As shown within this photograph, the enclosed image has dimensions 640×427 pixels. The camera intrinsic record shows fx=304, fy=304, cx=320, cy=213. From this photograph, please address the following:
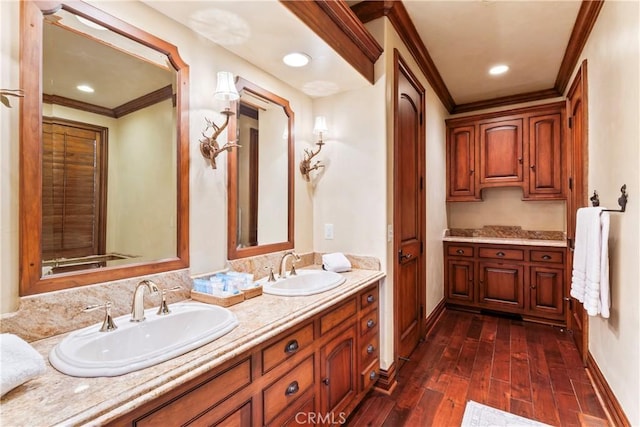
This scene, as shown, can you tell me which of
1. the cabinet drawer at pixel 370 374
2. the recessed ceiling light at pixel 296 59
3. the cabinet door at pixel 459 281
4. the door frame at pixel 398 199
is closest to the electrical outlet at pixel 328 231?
the door frame at pixel 398 199

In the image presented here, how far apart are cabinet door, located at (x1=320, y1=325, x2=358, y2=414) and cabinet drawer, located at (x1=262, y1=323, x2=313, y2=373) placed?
0.57 ft

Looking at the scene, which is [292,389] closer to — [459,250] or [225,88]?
[225,88]

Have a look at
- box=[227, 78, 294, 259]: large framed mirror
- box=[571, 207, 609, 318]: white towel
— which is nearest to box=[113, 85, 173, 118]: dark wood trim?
box=[227, 78, 294, 259]: large framed mirror

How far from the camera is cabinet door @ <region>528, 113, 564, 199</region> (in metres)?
3.48

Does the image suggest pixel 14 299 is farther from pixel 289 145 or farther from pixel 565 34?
pixel 565 34

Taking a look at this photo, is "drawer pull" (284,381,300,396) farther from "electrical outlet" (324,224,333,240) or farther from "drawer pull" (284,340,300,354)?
"electrical outlet" (324,224,333,240)

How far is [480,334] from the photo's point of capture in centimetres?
313

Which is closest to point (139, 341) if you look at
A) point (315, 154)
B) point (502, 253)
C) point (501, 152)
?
point (315, 154)

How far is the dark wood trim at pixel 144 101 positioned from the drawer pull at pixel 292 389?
1.40 meters

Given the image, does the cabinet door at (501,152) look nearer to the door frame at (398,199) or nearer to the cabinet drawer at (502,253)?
the cabinet drawer at (502,253)

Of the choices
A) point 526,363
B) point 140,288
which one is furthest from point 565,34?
point 140,288

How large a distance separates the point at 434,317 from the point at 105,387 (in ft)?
10.9

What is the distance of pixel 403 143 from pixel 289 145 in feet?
3.18

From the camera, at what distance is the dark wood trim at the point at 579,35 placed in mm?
2100
